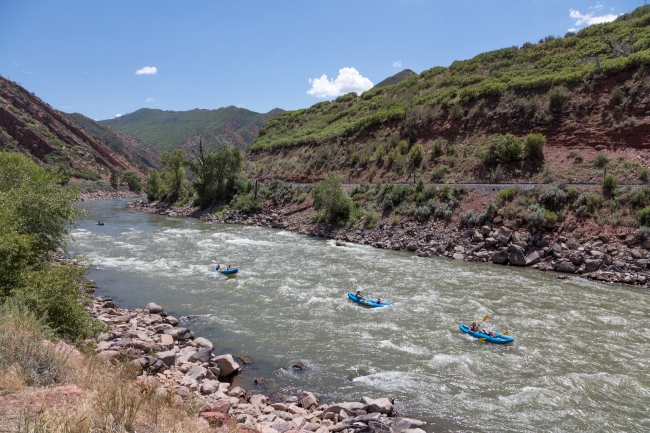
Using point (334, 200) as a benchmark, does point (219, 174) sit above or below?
above

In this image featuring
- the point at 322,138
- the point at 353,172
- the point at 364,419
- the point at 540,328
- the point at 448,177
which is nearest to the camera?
the point at 364,419

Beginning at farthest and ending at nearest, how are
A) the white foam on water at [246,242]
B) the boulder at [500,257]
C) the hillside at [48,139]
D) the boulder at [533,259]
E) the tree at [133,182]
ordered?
1. the tree at [133,182]
2. the hillside at [48,139]
3. the white foam on water at [246,242]
4. the boulder at [500,257]
5. the boulder at [533,259]

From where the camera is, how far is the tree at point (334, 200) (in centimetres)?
3145

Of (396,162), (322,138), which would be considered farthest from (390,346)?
(322,138)

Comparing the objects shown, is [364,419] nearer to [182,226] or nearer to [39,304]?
[39,304]

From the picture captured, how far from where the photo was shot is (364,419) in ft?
24.6

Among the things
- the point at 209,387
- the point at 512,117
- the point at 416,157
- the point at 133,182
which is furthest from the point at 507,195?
the point at 133,182

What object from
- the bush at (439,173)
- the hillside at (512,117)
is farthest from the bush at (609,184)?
the bush at (439,173)

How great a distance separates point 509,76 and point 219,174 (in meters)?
34.1

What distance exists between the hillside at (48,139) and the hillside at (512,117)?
172 ft

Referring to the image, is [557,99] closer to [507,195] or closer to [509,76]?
[509,76]

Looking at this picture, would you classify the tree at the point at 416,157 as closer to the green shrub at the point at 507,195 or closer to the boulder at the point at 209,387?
the green shrub at the point at 507,195

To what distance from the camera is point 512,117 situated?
34.8 m

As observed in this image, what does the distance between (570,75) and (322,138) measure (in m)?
28.5
